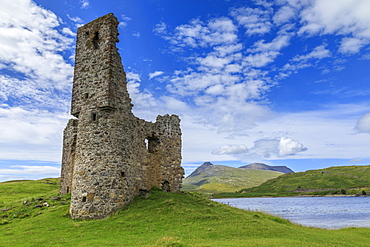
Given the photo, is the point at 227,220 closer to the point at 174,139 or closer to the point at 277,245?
the point at 277,245

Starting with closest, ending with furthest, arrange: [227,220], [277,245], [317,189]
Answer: [277,245] → [227,220] → [317,189]

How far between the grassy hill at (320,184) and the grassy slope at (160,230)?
104574 millimetres

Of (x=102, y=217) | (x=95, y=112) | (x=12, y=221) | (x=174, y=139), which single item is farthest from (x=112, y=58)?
(x=12, y=221)

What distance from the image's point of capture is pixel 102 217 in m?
19.0

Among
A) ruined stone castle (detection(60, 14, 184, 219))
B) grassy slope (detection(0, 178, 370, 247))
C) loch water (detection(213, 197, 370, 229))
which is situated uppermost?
ruined stone castle (detection(60, 14, 184, 219))

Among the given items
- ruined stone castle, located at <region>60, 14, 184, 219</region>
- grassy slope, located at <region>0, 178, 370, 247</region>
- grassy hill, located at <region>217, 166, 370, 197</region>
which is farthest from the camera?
grassy hill, located at <region>217, 166, 370, 197</region>

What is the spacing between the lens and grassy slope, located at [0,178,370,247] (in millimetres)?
13680

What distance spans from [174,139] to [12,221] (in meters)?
14.2

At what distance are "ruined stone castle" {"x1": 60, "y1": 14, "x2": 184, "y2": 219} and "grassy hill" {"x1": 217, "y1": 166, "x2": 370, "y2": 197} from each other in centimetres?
10526

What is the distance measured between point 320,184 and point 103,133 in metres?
132

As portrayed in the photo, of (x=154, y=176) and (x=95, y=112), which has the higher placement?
(x=95, y=112)

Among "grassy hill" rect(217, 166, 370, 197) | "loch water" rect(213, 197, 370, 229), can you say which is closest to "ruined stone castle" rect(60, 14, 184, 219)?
"loch water" rect(213, 197, 370, 229)

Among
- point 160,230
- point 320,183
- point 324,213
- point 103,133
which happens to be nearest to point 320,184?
point 320,183

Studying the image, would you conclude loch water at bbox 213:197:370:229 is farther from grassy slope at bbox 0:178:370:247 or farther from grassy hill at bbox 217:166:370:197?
grassy hill at bbox 217:166:370:197
